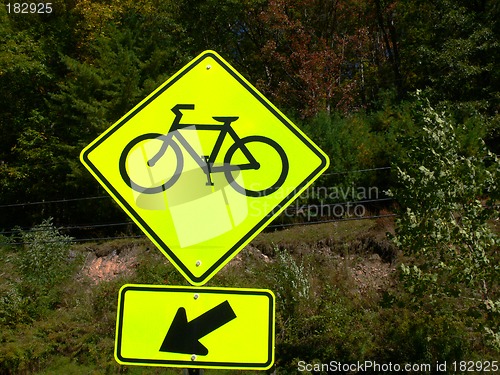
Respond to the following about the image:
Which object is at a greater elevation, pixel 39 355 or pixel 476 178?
pixel 476 178

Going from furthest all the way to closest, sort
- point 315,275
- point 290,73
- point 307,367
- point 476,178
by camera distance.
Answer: point 290,73 → point 315,275 → point 307,367 → point 476,178

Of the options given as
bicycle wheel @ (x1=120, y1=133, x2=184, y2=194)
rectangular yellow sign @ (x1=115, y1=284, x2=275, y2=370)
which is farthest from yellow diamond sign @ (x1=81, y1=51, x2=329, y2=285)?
rectangular yellow sign @ (x1=115, y1=284, x2=275, y2=370)

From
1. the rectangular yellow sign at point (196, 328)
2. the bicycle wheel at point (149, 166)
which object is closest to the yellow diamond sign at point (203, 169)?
the bicycle wheel at point (149, 166)

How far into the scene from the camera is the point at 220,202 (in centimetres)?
253

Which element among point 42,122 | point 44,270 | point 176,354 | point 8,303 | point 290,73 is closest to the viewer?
point 176,354

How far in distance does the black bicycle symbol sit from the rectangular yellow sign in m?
0.45

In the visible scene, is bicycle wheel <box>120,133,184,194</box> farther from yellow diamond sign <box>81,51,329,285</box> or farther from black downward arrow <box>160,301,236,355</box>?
black downward arrow <box>160,301,236,355</box>

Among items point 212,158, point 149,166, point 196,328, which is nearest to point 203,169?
point 212,158

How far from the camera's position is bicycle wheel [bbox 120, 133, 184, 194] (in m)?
2.55

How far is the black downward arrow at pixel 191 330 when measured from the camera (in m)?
2.42

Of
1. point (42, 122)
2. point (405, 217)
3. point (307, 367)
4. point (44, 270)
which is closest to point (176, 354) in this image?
point (405, 217)

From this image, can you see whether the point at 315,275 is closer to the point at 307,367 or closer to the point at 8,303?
the point at 307,367

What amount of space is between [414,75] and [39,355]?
58.1ft

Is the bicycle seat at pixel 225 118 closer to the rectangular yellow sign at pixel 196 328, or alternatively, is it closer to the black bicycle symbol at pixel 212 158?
the black bicycle symbol at pixel 212 158
